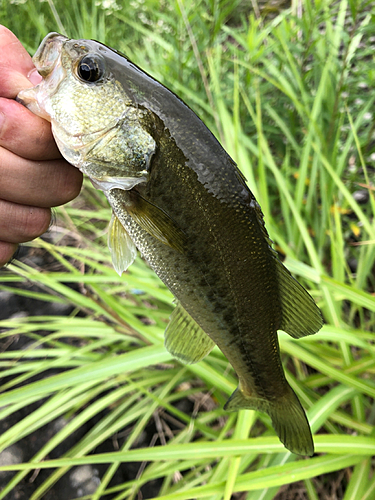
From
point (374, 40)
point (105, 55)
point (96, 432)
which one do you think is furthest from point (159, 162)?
point (374, 40)

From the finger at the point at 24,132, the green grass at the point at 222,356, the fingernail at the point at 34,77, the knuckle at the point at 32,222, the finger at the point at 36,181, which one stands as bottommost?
the green grass at the point at 222,356

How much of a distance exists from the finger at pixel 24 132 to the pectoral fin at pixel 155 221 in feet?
0.64

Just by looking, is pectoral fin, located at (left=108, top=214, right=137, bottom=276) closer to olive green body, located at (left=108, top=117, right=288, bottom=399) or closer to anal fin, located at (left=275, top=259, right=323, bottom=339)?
olive green body, located at (left=108, top=117, right=288, bottom=399)

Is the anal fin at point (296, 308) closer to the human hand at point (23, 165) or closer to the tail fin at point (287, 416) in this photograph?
the tail fin at point (287, 416)

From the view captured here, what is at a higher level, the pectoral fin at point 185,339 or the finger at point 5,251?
the finger at point 5,251

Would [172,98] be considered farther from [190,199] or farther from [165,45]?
[165,45]

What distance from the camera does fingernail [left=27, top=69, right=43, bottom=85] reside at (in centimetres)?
71

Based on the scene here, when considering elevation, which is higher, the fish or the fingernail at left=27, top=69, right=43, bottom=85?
the fingernail at left=27, top=69, right=43, bottom=85

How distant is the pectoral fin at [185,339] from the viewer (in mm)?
781

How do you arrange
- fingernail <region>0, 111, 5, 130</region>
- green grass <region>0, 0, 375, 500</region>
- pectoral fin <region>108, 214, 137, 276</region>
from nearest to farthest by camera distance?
fingernail <region>0, 111, 5, 130</region> → pectoral fin <region>108, 214, 137, 276</region> → green grass <region>0, 0, 375, 500</region>

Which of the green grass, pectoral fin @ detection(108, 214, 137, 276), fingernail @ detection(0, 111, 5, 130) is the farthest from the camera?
the green grass

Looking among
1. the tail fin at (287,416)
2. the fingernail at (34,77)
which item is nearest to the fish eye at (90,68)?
the fingernail at (34,77)

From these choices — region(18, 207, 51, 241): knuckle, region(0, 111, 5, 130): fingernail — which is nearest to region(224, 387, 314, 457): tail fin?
region(18, 207, 51, 241): knuckle

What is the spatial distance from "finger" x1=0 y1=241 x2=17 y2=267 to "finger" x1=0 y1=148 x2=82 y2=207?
0.39 ft
